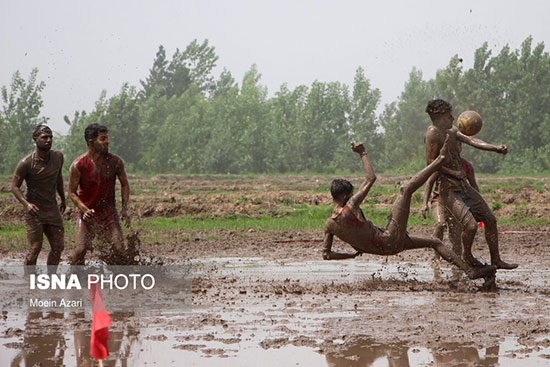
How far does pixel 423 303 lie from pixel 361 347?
6.94 ft

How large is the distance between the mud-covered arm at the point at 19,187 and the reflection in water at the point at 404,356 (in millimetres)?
5226

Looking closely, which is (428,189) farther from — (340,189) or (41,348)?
(41,348)

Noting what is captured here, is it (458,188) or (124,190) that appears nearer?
(458,188)

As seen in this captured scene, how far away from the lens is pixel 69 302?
27.4ft

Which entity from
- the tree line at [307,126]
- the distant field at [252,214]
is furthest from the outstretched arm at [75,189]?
the tree line at [307,126]

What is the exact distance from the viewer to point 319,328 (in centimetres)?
678

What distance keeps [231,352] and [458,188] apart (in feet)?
14.1

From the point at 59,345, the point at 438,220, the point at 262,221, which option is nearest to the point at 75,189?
the point at 59,345

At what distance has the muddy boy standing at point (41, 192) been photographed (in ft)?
32.8

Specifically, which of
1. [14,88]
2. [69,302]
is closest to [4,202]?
[69,302]

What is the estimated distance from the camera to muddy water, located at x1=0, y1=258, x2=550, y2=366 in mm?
5754

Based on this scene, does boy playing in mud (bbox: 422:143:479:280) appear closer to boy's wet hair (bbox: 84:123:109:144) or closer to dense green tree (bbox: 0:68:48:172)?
boy's wet hair (bbox: 84:123:109:144)

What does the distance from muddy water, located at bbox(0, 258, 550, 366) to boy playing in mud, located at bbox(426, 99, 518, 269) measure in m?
0.50

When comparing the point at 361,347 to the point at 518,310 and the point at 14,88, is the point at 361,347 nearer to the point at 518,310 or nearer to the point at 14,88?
the point at 518,310
